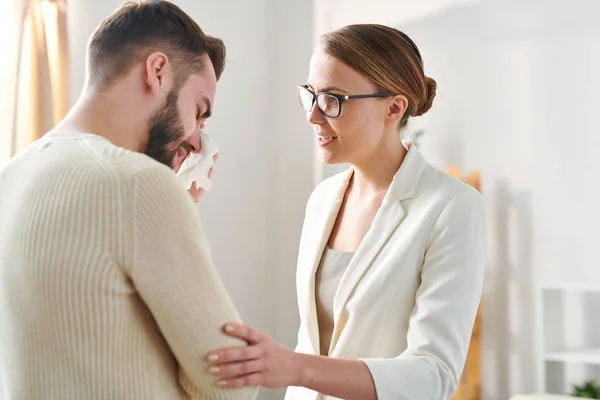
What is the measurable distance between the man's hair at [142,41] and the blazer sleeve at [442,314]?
0.66m

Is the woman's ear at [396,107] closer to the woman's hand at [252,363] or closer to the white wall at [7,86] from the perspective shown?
the woman's hand at [252,363]

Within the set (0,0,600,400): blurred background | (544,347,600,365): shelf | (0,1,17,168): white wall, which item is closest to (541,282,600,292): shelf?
(0,0,600,400): blurred background

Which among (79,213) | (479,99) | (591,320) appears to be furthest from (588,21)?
(79,213)

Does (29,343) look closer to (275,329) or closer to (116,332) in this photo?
(116,332)

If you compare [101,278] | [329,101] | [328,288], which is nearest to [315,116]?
[329,101]

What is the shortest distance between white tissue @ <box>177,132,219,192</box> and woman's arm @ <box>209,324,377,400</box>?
576 mm

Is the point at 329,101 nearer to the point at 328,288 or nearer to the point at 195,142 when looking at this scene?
the point at 195,142

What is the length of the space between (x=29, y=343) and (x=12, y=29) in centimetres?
270

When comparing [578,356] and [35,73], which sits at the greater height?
[35,73]

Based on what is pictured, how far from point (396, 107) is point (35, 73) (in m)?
2.23

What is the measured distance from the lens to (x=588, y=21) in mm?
3822

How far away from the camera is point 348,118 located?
1759 mm

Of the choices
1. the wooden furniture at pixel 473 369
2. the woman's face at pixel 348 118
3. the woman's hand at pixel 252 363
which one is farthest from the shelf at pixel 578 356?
the woman's hand at pixel 252 363

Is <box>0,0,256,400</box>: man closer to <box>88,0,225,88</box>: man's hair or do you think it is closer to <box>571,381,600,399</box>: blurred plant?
<box>88,0,225,88</box>: man's hair
